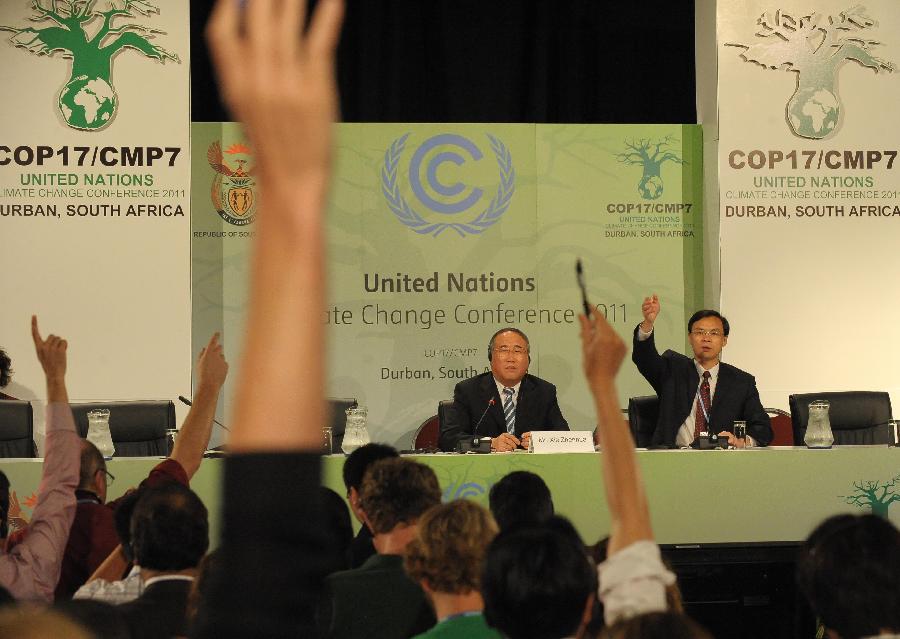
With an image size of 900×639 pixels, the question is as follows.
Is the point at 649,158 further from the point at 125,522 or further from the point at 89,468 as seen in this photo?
the point at 125,522

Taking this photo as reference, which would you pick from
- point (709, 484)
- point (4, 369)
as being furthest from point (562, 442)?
point (4, 369)

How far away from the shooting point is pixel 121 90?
702 cm

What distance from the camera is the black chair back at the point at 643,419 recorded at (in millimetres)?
5660

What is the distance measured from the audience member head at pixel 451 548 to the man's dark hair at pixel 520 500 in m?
0.48

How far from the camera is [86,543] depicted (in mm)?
2877

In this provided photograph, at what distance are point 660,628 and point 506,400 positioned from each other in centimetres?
464

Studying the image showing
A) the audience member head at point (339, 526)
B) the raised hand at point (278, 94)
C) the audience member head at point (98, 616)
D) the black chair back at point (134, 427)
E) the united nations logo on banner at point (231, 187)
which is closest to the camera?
the raised hand at point (278, 94)

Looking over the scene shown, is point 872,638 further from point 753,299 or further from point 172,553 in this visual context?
point 753,299

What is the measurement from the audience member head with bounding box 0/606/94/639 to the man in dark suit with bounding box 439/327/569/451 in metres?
4.86

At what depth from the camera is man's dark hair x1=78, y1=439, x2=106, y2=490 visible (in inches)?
117

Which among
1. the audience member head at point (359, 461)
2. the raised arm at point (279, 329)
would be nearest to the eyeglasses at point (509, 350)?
the audience member head at point (359, 461)

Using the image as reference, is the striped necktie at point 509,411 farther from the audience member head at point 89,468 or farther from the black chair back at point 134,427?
the audience member head at point 89,468

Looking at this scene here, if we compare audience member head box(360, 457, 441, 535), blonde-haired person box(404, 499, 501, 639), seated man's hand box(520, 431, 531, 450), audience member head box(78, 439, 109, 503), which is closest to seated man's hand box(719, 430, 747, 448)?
seated man's hand box(520, 431, 531, 450)

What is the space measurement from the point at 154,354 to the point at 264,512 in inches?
263
